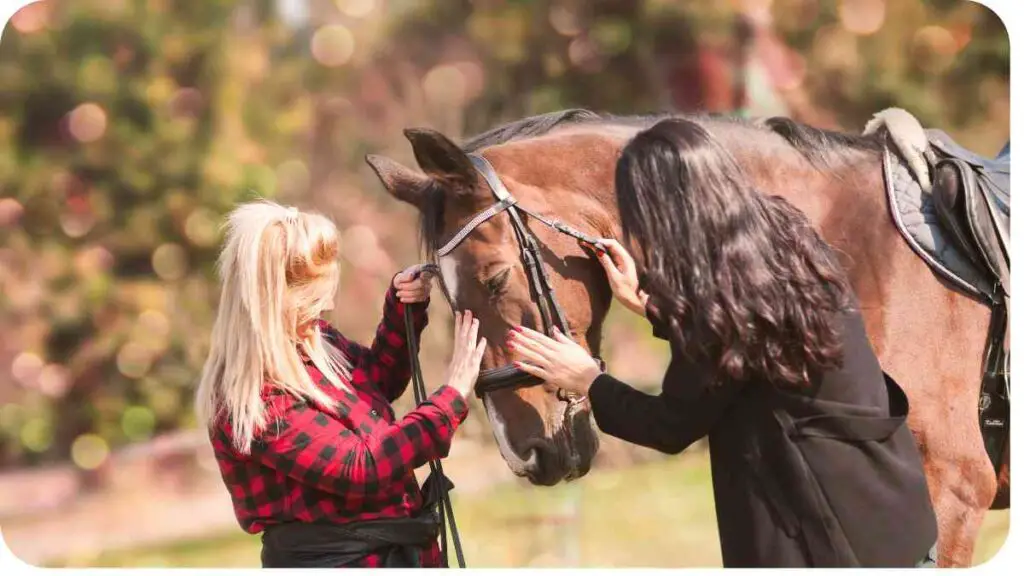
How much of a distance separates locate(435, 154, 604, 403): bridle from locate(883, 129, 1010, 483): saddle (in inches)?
29.3

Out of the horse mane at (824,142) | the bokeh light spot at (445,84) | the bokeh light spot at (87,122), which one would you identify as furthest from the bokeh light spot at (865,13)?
the bokeh light spot at (87,122)

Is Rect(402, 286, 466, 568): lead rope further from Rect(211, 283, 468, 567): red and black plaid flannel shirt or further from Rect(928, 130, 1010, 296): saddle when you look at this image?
Rect(928, 130, 1010, 296): saddle

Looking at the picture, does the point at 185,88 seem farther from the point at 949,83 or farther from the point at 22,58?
the point at 949,83

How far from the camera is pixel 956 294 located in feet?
6.69

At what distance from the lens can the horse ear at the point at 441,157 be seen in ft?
6.41

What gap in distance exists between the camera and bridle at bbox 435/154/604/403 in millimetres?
1941

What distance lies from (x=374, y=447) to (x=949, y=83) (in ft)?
13.5

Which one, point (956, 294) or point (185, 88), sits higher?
point (185, 88)

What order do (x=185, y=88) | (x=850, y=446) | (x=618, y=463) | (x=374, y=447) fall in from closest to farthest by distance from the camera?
(x=850, y=446)
(x=374, y=447)
(x=185, y=88)
(x=618, y=463)

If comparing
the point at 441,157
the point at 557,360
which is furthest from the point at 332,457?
the point at 441,157

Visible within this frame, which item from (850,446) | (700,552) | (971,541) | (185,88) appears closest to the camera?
(850,446)

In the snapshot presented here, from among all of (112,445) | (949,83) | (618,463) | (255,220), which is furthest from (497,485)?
(255,220)

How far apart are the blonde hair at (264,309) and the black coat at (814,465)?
714mm

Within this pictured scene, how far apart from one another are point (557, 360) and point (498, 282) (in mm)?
243
